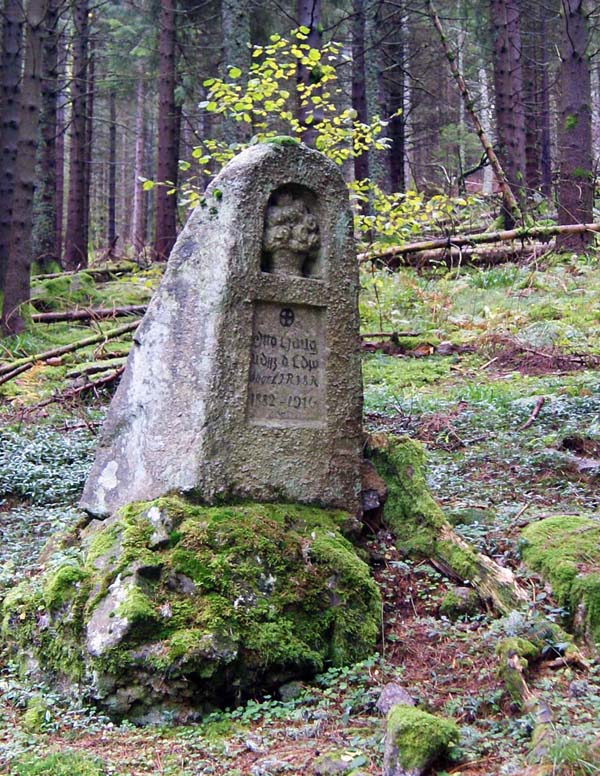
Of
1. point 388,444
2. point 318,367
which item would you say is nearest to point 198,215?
point 318,367

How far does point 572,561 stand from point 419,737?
1822 millimetres

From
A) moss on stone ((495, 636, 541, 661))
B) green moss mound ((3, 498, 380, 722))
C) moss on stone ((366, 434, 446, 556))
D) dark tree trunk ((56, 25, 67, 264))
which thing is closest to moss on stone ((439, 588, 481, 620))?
green moss mound ((3, 498, 380, 722))

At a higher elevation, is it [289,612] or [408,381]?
[408,381]

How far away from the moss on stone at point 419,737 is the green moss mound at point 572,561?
1.22 m

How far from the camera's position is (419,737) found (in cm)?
302

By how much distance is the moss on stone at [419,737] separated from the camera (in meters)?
2.99

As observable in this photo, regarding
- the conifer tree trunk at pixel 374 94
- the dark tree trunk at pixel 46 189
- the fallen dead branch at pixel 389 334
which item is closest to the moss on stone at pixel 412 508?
the fallen dead branch at pixel 389 334

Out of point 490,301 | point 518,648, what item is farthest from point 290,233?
point 490,301

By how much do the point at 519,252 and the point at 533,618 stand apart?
11.8 m

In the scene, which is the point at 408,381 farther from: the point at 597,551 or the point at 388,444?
the point at 597,551

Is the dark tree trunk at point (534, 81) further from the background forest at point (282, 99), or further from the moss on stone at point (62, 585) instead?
the moss on stone at point (62, 585)

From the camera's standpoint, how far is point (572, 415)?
7594mm

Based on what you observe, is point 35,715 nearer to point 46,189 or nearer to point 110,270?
point 110,270

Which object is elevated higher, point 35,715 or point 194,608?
point 194,608
